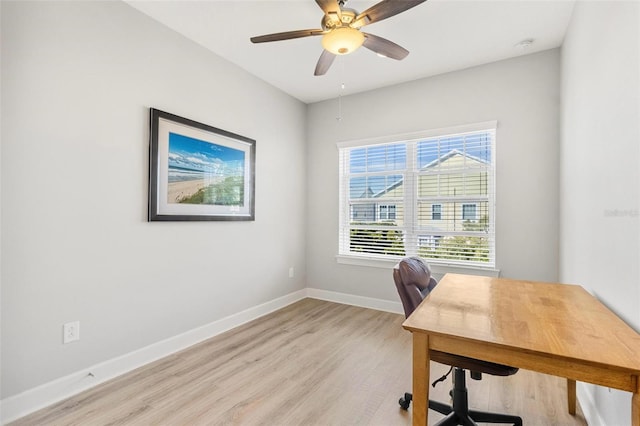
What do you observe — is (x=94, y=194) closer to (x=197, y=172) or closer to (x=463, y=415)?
(x=197, y=172)

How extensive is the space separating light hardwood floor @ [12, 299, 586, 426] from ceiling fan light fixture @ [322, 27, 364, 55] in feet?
7.52

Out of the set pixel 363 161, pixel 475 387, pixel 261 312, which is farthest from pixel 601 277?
pixel 261 312

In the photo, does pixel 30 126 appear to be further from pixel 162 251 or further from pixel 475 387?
pixel 475 387

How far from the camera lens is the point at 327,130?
13.8ft

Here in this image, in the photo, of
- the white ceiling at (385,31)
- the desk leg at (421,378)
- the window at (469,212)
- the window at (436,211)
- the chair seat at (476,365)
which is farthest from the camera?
the window at (436,211)

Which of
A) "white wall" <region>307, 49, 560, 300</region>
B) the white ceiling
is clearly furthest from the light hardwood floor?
the white ceiling

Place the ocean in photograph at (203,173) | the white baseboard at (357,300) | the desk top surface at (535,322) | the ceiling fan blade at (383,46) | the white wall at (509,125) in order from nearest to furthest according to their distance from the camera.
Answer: the desk top surface at (535,322) → the ceiling fan blade at (383,46) → the ocean in photograph at (203,173) → the white wall at (509,125) → the white baseboard at (357,300)

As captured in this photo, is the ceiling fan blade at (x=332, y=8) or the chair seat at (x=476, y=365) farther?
the ceiling fan blade at (x=332, y=8)

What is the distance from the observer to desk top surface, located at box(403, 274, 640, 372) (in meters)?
0.98

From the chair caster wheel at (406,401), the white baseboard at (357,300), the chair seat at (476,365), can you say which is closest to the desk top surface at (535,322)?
the chair seat at (476,365)

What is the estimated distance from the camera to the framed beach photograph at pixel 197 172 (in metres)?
2.50

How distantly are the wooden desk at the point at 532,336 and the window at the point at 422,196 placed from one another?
171 centimetres

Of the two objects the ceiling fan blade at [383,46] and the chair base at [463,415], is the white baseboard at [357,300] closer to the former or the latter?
the chair base at [463,415]

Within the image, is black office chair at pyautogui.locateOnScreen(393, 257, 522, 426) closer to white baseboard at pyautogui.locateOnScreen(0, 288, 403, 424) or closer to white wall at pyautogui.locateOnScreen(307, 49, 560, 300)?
white wall at pyautogui.locateOnScreen(307, 49, 560, 300)
